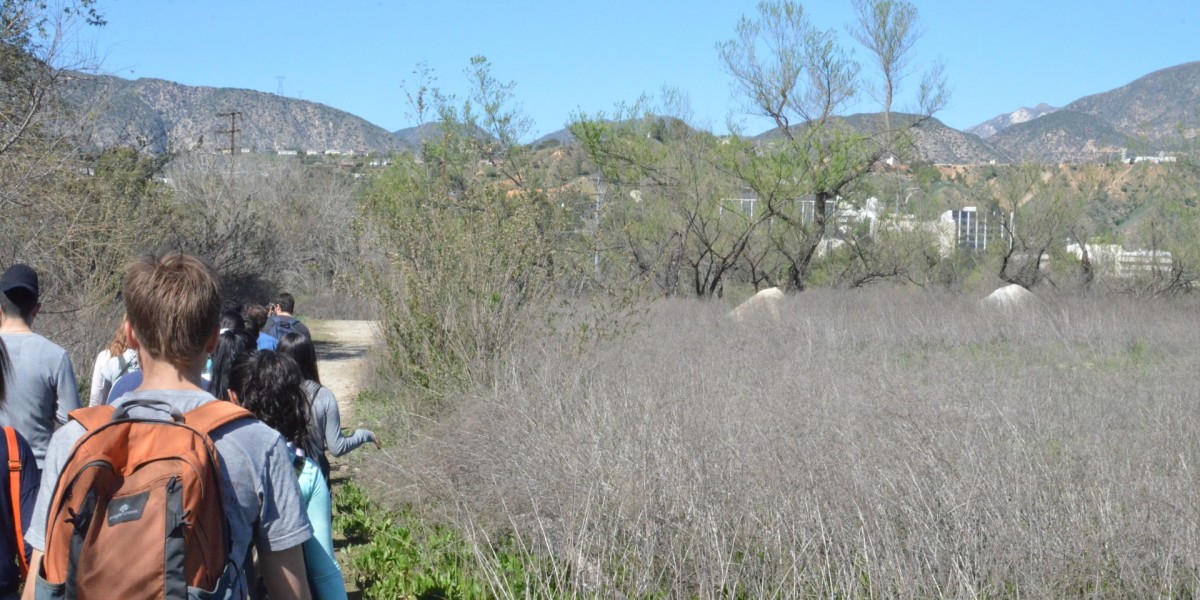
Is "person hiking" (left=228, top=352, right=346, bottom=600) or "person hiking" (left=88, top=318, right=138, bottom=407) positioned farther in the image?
"person hiking" (left=88, top=318, right=138, bottom=407)

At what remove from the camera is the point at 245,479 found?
2.17 meters

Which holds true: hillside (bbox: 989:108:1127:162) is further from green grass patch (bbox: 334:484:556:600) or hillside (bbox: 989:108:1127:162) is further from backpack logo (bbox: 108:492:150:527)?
backpack logo (bbox: 108:492:150:527)

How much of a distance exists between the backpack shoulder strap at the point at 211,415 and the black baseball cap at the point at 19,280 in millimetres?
2572

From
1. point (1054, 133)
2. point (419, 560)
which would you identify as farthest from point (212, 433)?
point (1054, 133)

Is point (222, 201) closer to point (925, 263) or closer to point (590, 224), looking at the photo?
point (590, 224)

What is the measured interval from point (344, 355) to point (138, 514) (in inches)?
745

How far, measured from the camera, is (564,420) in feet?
20.3

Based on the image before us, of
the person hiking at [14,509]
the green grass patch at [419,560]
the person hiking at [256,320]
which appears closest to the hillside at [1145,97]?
the person hiking at [256,320]

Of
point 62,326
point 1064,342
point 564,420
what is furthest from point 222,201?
point 564,420

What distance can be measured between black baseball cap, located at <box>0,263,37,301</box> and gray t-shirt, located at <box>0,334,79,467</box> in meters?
0.19

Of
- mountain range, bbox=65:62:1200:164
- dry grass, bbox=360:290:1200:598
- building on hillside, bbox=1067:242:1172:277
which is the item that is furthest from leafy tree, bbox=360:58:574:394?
mountain range, bbox=65:62:1200:164

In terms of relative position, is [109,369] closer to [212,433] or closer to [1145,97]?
[212,433]

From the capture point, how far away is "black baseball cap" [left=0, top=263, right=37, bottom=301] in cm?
422

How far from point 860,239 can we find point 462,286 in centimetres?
2062
